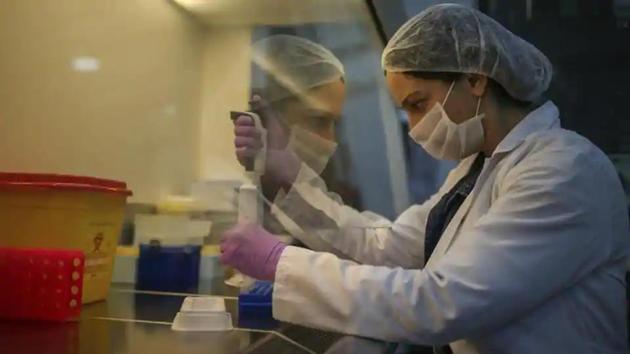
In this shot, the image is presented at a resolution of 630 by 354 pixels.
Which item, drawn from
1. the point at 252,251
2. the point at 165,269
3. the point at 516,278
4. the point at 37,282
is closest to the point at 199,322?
the point at 252,251

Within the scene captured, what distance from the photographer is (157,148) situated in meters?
1.91

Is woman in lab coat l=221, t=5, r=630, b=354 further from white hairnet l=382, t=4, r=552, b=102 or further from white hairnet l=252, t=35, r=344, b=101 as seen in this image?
white hairnet l=252, t=35, r=344, b=101

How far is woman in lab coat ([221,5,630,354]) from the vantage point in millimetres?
1015

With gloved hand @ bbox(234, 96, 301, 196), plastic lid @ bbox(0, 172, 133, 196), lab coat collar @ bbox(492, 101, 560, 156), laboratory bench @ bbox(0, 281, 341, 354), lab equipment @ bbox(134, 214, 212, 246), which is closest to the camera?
laboratory bench @ bbox(0, 281, 341, 354)

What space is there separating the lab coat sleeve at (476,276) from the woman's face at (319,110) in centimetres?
56

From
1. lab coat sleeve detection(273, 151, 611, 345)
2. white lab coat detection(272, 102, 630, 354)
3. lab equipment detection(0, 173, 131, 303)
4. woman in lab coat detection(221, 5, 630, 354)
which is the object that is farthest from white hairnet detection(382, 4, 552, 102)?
lab equipment detection(0, 173, 131, 303)

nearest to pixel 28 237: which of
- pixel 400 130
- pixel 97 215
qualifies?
pixel 97 215

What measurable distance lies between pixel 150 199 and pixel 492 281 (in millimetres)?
1109

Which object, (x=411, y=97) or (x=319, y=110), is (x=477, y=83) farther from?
(x=319, y=110)

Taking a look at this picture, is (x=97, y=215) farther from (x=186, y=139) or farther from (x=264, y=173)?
(x=186, y=139)

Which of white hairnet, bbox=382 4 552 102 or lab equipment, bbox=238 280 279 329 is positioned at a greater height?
white hairnet, bbox=382 4 552 102

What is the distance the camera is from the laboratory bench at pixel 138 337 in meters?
0.86

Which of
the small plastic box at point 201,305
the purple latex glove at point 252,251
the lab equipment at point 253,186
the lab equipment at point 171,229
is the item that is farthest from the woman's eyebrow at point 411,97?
the lab equipment at point 171,229

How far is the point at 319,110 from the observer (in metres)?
1.68
